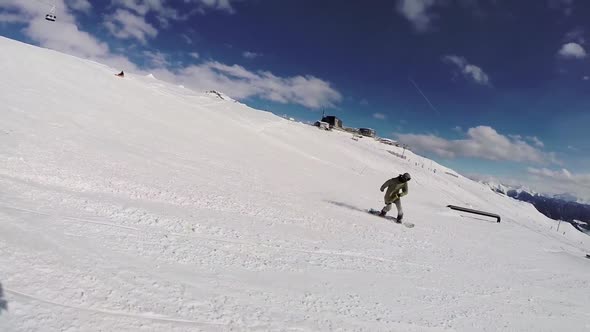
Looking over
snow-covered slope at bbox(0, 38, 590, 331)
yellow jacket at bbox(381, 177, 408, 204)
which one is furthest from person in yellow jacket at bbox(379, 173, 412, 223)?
snow-covered slope at bbox(0, 38, 590, 331)

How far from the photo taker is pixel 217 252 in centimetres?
626

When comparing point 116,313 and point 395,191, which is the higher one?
point 395,191

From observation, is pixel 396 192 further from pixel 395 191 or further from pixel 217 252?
pixel 217 252

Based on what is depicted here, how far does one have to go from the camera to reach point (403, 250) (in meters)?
8.84

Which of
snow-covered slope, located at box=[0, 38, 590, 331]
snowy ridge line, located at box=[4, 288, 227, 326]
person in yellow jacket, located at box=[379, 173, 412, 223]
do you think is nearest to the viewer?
snowy ridge line, located at box=[4, 288, 227, 326]

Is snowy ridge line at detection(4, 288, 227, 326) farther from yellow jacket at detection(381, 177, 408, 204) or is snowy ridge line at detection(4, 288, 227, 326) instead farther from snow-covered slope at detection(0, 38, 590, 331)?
yellow jacket at detection(381, 177, 408, 204)

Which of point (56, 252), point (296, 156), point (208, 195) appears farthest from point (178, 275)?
point (296, 156)

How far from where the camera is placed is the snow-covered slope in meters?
4.23

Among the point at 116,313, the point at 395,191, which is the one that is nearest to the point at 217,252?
the point at 116,313

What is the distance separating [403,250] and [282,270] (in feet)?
13.7

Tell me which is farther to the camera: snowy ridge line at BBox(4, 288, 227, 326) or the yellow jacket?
the yellow jacket

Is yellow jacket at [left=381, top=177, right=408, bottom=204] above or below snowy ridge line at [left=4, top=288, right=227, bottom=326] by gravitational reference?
above

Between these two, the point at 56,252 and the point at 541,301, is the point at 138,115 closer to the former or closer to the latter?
the point at 56,252

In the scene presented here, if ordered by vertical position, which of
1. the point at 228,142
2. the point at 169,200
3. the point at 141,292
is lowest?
the point at 141,292
